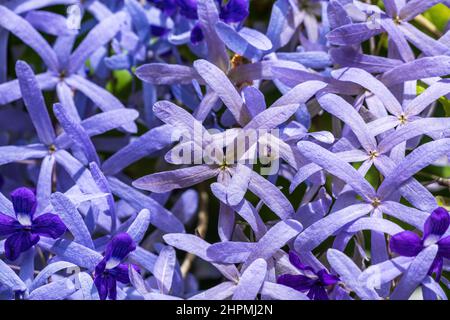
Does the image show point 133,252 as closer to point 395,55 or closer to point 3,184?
point 3,184

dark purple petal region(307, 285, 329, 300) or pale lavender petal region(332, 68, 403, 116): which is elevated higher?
pale lavender petal region(332, 68, 403, 116)

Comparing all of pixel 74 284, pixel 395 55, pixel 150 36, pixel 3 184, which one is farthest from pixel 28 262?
pixel 395 55

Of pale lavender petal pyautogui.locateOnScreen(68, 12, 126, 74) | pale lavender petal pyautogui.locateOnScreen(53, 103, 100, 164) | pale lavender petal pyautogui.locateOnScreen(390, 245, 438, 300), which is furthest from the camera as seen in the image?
pale lavender petal pyautogui.locateOnScreen(68, 12, 126, 74)

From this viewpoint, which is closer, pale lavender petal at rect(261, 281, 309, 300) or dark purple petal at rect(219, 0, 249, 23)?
pale lavender petal at rect(261, 281, 309, 300)

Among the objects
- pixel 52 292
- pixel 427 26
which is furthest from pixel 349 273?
pixel 427 26

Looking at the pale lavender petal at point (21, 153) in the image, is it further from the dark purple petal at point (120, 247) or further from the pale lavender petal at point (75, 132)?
the dark purple petal at point (120, 247)

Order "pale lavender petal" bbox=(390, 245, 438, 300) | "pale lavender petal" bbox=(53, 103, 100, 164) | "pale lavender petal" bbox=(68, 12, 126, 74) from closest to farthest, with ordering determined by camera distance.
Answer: "pale lavender petal" bbox=(390, 245, 438, 300)
"pale lavender petal" bbox=(53, 103, 100, 164)
"pale lavender petal" bbox=(68, 12, 126, 74)

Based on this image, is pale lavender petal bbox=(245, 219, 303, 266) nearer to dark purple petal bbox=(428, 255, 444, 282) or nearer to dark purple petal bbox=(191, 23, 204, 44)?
dark purple petal bbox=(428, 255, 444, 282)

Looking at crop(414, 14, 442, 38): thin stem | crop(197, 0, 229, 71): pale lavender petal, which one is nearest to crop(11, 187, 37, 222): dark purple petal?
crop(197, 0, 229, 71): pale lavender petal
